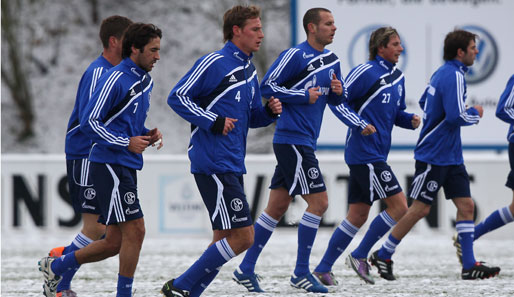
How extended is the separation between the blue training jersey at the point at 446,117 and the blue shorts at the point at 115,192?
3289 millimetres

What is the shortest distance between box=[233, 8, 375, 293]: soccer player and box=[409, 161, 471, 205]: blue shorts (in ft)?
4.03

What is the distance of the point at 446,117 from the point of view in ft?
29.7

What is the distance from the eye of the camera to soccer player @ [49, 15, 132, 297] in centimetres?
755

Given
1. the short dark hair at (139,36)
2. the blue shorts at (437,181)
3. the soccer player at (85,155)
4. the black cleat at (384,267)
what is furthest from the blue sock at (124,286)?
the blue shorts at (437,181)

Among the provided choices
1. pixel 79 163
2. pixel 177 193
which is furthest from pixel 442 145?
pixel 177 193

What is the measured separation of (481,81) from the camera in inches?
666

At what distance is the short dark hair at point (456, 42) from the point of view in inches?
364

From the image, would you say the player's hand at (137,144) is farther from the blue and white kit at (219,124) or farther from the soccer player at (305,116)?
the soccer player at (305,116)

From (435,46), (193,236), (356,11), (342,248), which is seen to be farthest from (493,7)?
(342,248)

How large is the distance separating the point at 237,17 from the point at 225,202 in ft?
4.49

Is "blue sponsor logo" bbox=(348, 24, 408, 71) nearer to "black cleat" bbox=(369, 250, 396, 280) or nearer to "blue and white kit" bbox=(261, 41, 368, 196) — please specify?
"black cleat" bbox=(369, 250, 396, 280)

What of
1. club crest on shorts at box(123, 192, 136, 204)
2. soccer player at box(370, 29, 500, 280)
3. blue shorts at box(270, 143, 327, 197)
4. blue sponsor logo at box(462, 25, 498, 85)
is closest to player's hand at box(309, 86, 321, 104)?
blue shorts at box(270, 143, 327, 197)

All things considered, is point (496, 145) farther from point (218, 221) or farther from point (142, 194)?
point (218, 221)

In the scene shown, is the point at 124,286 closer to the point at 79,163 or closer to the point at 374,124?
the point at 79,163
